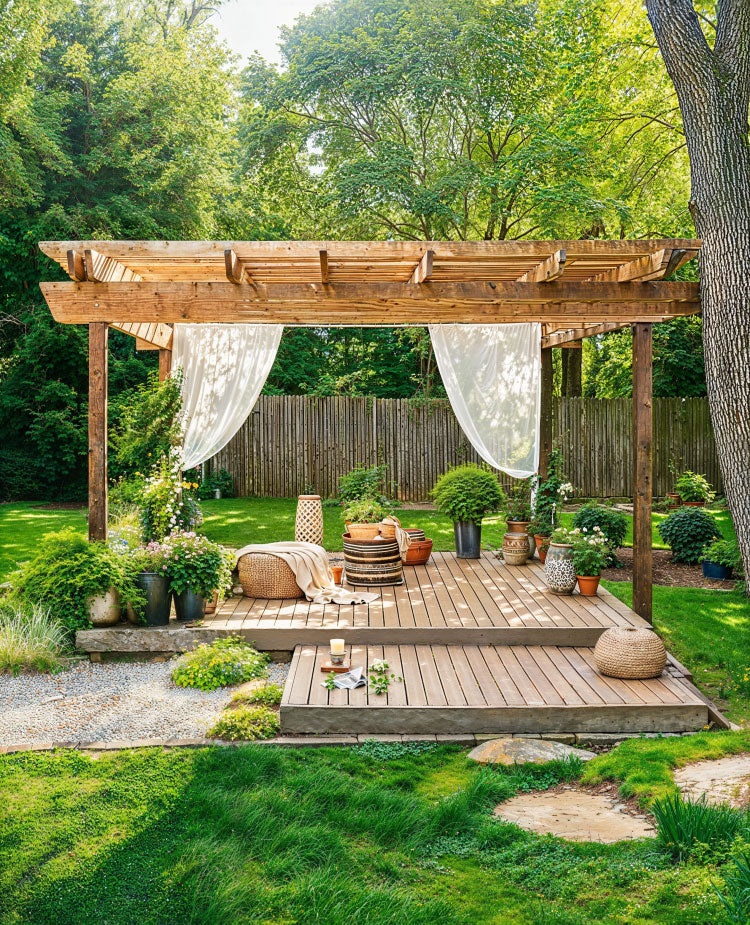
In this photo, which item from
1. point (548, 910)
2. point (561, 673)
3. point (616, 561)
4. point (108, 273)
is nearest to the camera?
point (548, 910)

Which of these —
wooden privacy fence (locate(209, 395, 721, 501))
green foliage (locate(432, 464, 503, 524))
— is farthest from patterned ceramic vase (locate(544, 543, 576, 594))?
wooden privacy fence (locate(209, 395, 721, 501))

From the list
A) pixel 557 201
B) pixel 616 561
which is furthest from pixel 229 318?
pixel 557 201

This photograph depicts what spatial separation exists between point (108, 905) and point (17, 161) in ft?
40.0

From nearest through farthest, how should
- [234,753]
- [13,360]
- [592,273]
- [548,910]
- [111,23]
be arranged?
[548,910] < [234,753] < [592,273] < [13,360] < [111,23]

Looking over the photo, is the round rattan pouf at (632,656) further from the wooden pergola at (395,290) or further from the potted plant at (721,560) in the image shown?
the potted plant at (721,560)

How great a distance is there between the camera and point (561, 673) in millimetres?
4570

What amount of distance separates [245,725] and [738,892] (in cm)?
236

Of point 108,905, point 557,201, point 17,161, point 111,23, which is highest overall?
point 111,23

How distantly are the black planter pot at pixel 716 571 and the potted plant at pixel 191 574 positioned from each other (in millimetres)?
4458

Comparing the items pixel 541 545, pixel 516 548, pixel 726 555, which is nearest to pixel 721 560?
pixel 726 555

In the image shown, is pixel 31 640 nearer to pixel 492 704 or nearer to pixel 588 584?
pixel 492 704

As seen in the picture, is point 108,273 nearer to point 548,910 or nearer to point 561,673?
point 561,673

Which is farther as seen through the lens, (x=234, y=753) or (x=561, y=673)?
(x=561, y=673)

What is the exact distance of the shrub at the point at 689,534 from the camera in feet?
25.4
